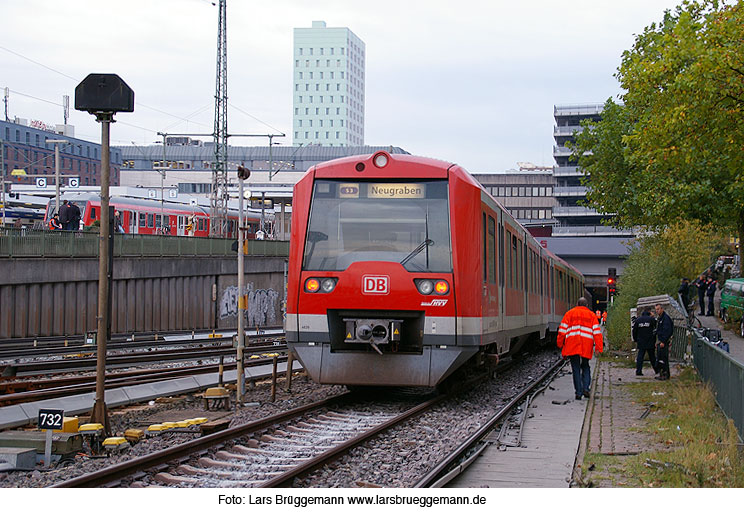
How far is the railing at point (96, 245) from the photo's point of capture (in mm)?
29266

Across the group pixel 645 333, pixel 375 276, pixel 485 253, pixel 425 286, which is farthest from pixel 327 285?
pixel 645 333

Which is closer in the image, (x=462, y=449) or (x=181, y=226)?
(x=462, y=449)

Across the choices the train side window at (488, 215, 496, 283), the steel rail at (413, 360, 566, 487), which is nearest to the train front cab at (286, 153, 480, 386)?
the steel rail at (413, 360, 566, 487)

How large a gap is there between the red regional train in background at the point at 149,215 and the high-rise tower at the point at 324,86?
320ft

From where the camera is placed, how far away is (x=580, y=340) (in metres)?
14.2

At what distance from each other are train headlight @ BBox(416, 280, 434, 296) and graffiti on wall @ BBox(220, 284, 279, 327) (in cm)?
2997

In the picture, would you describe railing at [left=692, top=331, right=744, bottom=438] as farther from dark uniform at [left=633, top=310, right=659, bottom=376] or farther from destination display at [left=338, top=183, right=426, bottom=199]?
destination display at [left=338, top=183, right=426, bottom=199]

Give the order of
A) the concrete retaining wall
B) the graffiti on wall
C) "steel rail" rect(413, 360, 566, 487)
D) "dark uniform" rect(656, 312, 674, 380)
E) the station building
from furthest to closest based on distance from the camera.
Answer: the station building, the graffiti on wall, the concrete retaining wall, "dark uniform" rect(656, 312, 674, 380), "steel rail" rect(413, 360, 566, 487)

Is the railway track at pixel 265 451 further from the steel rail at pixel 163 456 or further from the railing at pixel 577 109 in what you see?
the railing at pixel 577 109

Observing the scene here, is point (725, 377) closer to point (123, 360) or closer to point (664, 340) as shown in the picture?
point (664, 340)

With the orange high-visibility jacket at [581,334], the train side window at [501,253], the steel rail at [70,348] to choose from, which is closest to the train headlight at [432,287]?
the train side window at [501,253]

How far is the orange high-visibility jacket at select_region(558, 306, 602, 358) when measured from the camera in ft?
46.6

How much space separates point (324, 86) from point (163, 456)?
14871cm

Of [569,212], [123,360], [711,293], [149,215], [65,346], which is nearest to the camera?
[123,360]
